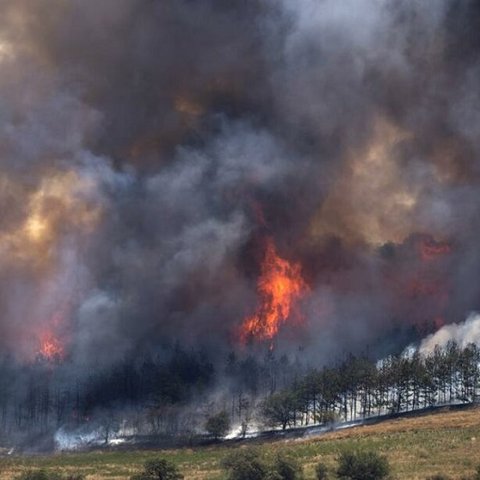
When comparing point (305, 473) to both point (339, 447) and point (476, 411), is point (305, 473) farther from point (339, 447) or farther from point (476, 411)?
point (476, 411)

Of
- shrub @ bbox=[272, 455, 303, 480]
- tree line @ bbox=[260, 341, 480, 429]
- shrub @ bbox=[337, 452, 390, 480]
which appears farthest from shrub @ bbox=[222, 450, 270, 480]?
tree line @ bbox=[260, 341, 480, 429]

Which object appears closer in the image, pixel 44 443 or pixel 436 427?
pixel 436 427

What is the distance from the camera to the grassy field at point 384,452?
66.4 metres

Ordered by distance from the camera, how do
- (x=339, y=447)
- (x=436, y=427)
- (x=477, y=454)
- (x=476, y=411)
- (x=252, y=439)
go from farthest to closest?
(x=252, y=439) → (x=476, y=411) → (x=436, y=427) → (x=339, y=447) → (x=477, y=454)

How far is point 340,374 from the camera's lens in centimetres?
16050

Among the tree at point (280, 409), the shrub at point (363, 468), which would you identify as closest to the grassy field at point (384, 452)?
the shrub at point (363, 468)

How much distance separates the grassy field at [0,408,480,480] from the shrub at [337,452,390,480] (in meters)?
3.67

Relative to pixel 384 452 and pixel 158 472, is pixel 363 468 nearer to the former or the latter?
pixel 158 472

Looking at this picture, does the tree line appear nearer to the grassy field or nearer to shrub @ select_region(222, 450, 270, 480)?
the grassy field

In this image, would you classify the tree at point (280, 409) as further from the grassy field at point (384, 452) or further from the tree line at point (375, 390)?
the grassy field at point (384, 452)

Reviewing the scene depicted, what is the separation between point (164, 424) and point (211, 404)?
17.2m

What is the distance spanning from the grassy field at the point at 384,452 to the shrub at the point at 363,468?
3.67 m

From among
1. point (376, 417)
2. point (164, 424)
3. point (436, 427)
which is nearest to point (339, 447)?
point (436, 427)

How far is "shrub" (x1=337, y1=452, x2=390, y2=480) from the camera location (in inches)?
2110
